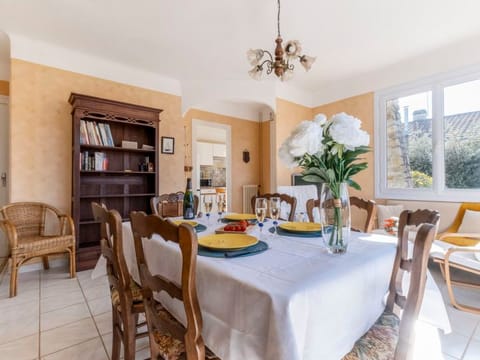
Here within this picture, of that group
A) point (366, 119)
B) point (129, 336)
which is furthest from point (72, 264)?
point (366, 119)

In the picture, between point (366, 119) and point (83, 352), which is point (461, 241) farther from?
point (83, 352)

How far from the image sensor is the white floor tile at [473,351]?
4.94 ft

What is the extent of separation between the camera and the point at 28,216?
9.27ft

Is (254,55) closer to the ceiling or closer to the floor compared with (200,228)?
closer to the ceiling

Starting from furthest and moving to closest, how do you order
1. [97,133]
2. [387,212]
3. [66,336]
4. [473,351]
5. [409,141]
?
[409,141] → [387,212] → [97,133] → [66,336] → [473,351]

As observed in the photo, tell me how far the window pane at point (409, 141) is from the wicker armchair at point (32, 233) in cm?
444

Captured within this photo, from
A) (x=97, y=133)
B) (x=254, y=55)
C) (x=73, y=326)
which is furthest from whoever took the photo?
(x=97, y=133)

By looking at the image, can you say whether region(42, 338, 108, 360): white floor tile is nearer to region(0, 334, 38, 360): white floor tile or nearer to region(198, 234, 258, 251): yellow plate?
region(0, 334, 38, 360): white floor tile

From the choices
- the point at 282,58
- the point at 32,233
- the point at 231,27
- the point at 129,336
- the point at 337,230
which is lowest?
the point at 129,336

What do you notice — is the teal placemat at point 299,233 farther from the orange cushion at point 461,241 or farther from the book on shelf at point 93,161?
the book on shelf at point 93,161

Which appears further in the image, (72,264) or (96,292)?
(72,264)

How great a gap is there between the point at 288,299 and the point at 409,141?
400cm

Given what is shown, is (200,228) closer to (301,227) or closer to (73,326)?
(301,227)

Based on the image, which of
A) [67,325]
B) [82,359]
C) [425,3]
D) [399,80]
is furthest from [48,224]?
[399,80]
